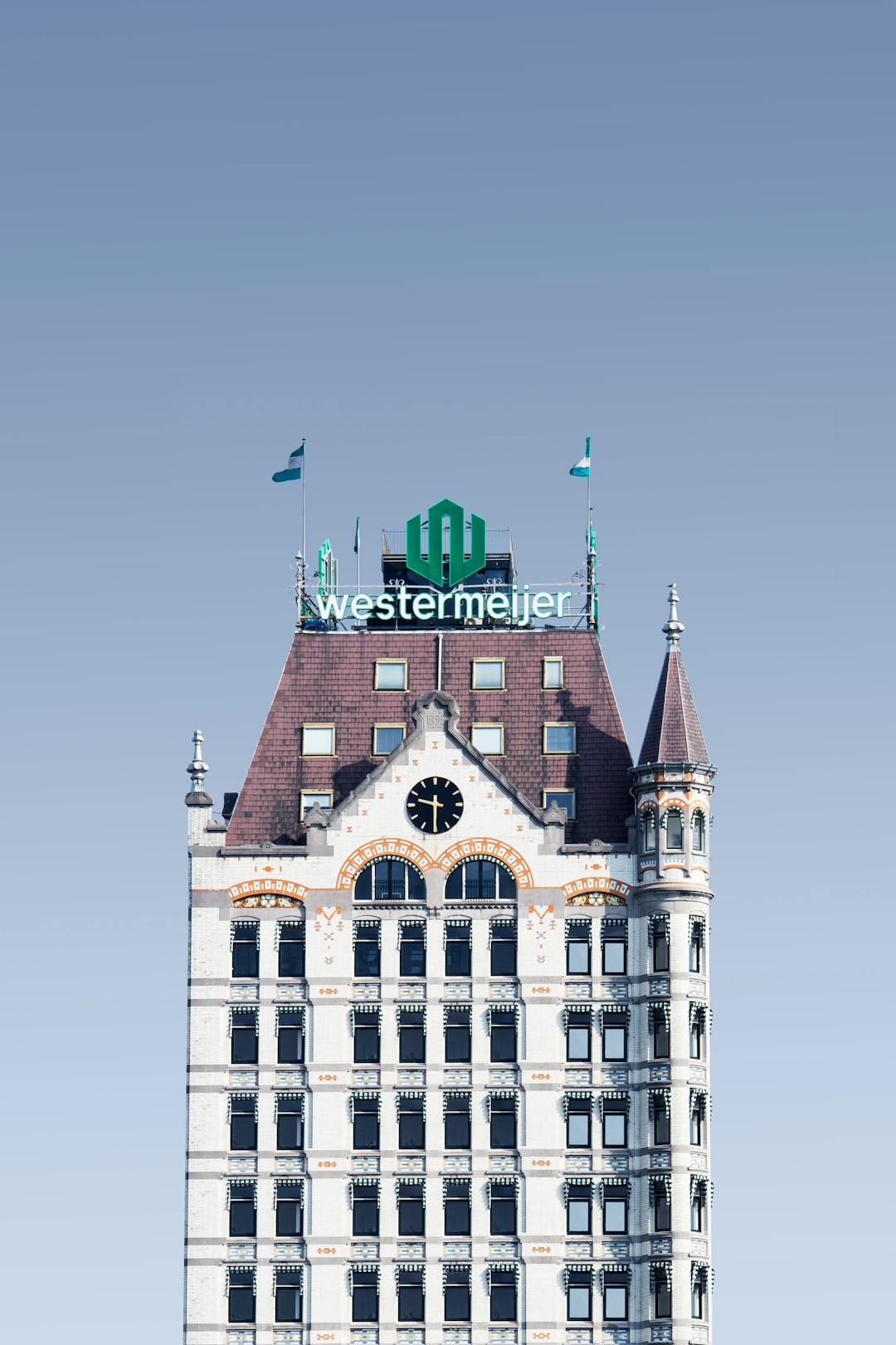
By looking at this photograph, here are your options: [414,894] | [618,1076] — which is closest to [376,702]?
[414,894]

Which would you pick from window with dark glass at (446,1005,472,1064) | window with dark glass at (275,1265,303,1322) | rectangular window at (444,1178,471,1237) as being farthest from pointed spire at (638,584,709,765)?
window with dark glass at (275,1265,303,1322)

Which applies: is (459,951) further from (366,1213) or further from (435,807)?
(366,1213)

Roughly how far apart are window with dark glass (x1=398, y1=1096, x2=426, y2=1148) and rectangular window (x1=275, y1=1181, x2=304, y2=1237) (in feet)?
19.4

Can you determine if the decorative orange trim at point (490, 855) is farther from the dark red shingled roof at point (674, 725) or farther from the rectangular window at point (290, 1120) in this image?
the rectangular window at point (290, 1120)

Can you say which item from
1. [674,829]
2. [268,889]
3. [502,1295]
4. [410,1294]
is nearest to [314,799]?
[268,889]

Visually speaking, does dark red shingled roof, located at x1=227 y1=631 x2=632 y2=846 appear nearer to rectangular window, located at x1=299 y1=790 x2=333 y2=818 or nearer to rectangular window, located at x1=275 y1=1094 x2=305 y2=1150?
rectangular window, located at x1=299 y1=790 x2=333 y2=818

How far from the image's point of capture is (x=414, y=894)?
576 ft

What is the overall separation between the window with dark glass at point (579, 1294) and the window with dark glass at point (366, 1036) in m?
15.2

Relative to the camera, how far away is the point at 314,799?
179 m

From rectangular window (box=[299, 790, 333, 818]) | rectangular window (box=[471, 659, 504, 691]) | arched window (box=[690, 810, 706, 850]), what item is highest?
rectangular window (box=[471, 659, 504, 691])

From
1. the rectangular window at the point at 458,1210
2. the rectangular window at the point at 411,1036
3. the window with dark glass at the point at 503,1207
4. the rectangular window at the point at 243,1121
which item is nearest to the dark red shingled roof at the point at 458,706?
the rectangular window at the point at 411,1036

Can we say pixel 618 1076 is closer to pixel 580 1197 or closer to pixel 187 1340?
pixel 580 1197

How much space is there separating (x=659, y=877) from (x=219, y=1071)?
25296 mm

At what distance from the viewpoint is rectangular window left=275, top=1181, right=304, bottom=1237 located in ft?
563
